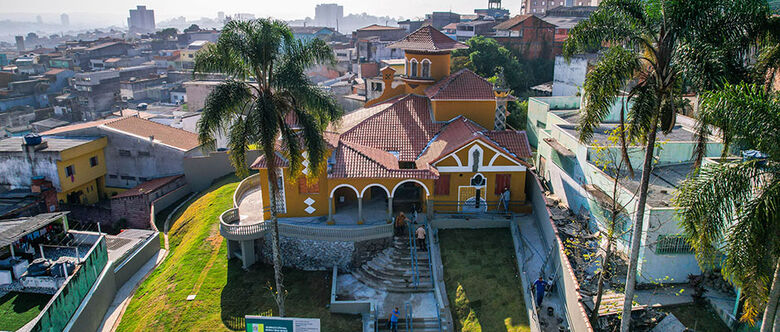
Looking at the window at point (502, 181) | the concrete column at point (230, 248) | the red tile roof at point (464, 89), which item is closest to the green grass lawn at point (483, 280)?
the window at point (502, 181)

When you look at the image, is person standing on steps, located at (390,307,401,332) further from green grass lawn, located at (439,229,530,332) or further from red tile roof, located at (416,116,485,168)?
red tile roof, located at (416,116,485,168)

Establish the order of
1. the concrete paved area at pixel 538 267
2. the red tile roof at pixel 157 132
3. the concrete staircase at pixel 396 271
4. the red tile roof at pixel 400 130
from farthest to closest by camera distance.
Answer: the red tile roof at pixel 157 132
the red tile roof at pixel 400 130
the concrete staircase at pixel 396 271
the concrete paved area at pixel 538 267

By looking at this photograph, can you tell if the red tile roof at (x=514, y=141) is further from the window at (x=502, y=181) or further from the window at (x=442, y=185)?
the window at (x=442, y=185)

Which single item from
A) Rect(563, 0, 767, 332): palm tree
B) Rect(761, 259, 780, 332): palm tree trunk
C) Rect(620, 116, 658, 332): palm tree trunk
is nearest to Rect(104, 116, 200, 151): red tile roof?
Rect(563, 0, 767, 332): palm tree

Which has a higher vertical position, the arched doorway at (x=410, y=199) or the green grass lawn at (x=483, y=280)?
the arched doorway at (x=410, y=199)

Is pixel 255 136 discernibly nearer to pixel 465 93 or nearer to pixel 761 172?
pixel 761 172
